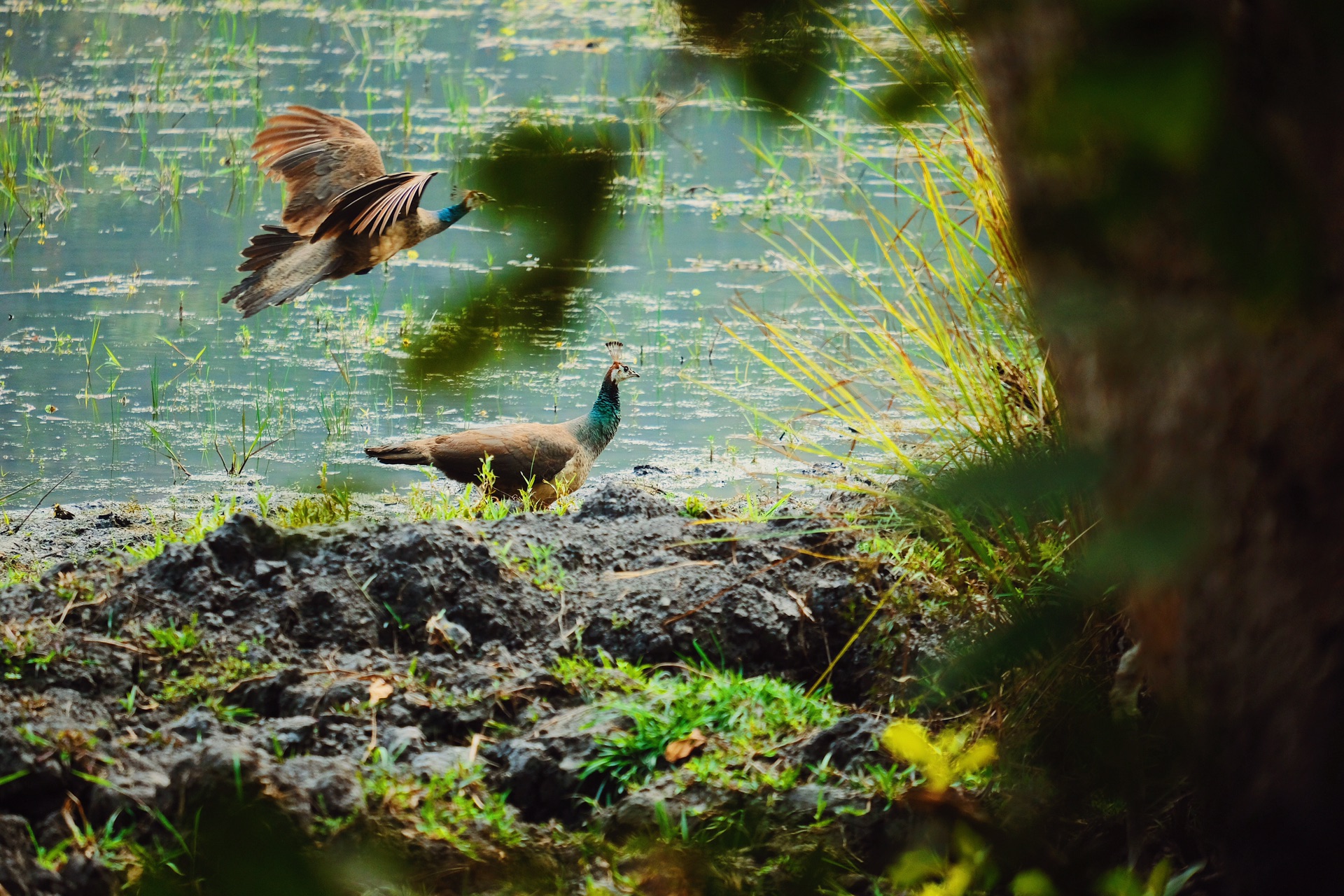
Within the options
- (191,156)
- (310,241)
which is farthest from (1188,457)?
(191,156)

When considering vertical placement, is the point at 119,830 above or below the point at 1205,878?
below

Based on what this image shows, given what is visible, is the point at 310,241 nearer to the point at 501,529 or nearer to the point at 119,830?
the point at 119,830

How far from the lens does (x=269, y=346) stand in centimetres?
496

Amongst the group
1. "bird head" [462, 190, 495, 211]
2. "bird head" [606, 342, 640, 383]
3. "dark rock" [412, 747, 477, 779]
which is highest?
"bird head" [462, 190, 495, 211]

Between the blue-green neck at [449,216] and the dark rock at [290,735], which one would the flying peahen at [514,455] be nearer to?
the dark rock at [290,735]

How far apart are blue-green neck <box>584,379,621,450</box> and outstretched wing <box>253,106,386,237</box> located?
1898 millimetres

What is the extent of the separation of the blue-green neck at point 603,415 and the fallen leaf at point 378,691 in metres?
1.84

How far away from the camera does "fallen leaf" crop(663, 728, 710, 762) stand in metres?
1.87

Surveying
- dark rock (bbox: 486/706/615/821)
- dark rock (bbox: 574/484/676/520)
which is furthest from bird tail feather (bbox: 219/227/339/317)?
dark rock (bbox: 574/484/676/520)

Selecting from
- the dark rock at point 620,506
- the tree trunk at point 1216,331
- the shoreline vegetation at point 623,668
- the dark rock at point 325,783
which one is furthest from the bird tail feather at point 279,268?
the tree trunk at point 1216,331

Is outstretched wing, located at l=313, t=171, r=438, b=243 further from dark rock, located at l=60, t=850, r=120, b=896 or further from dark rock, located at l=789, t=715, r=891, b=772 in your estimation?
dark rock, located at l=789, t=715, r=891, b=772

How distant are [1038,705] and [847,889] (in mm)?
461

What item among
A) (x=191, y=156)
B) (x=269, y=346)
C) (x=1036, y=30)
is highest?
(x=1036, y=30)

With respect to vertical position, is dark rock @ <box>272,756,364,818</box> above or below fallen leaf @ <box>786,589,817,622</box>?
below
